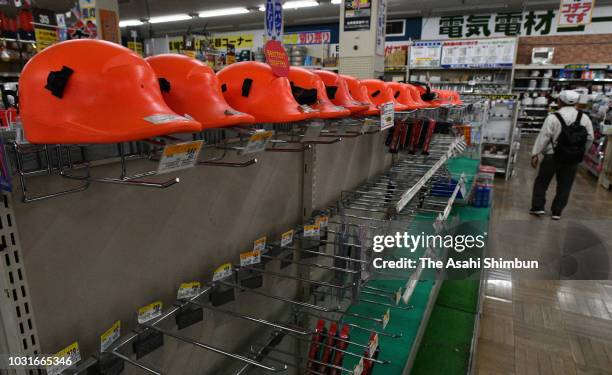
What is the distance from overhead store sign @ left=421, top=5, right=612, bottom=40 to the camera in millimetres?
10945

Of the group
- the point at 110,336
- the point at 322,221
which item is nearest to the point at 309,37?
the point at 322,221

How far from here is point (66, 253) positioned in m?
0.87

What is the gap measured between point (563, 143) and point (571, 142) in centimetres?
8

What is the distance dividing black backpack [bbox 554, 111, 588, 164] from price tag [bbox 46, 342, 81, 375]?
17.4 ft

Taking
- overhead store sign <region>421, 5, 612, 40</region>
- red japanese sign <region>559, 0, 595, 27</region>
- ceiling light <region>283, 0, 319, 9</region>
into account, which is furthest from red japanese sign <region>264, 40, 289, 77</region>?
overhead store sign <region>421, 5, 612, 40</region>

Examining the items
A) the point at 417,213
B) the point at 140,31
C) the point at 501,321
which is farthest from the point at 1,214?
the point at 140,31

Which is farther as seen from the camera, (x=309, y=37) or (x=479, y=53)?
(x=309, y=37)

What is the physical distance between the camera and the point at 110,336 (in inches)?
37.6

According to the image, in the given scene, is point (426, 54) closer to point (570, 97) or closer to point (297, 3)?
point (297, 3)

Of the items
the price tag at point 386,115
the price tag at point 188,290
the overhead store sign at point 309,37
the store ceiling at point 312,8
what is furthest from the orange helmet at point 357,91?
the overhead store sign at point 309,37

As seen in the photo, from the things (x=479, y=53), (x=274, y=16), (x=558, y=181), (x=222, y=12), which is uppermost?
(x=222, y=12)

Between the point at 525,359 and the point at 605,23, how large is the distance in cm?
1210

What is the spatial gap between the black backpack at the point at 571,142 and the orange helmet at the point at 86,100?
17.0 feet

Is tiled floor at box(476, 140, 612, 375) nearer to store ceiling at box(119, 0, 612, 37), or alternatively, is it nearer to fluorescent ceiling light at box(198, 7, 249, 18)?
store ceiling at box(119, 0, 612, 37)
